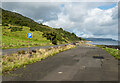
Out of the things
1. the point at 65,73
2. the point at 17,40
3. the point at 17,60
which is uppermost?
the point at 17,40

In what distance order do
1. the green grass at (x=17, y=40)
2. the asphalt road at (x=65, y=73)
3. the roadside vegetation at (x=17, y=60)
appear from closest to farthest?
1. the asphalt road at (x=65, y=73)
2. the roadside vegetation at (x=17, y=60)
3. the green grass at (x=17, y=40)

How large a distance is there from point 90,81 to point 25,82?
10.9ft

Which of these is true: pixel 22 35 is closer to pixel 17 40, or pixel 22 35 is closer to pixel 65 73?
pixel 17 40

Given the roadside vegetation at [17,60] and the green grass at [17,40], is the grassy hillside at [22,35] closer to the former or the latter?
the green grass at [17,40]

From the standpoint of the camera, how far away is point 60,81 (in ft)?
20.2

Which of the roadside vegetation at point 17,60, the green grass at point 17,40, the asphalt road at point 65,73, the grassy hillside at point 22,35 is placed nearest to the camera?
the asphalt road at point 65,73

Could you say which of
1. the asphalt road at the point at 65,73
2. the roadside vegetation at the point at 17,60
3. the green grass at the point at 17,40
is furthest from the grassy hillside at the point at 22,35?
the asphalt road at the point at 65,73

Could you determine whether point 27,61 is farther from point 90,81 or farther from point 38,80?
point 90,81

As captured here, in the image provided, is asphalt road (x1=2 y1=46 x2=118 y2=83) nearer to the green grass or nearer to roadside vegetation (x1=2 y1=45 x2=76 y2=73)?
roadside vegetation (x1=2 y1=45 x2=76 y2=73)

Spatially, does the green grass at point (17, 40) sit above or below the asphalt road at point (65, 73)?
above

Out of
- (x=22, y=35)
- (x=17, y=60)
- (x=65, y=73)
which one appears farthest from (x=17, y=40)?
(x=65, y=73)

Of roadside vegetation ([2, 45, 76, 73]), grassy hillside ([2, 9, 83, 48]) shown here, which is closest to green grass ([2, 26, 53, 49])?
grassy hillside ([2, 9, 83, 48])

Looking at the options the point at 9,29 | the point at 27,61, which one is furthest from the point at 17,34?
the point at 27,61

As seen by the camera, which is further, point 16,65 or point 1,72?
point 16,65
